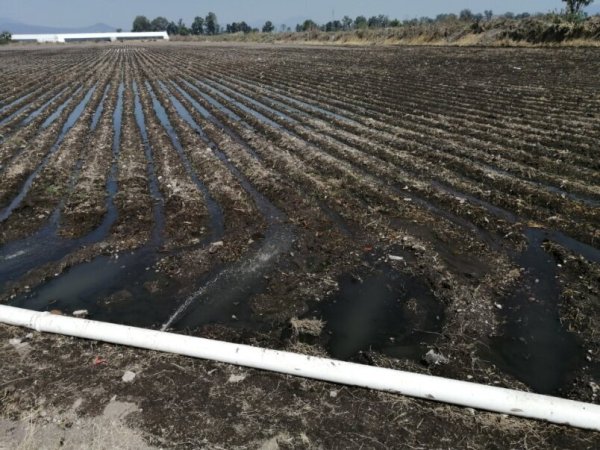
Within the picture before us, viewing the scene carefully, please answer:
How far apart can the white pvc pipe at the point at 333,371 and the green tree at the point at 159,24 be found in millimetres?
205407

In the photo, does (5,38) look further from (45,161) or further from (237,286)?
(237,286)

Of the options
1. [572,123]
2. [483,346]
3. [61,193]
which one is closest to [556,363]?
[483,346]

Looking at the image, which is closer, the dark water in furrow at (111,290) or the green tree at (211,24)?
the dark water in furrow at (111,290)

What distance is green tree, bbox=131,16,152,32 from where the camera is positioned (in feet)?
573

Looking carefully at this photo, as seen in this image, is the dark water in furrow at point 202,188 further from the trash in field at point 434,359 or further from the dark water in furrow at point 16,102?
the dark water in furrow at point 16,102

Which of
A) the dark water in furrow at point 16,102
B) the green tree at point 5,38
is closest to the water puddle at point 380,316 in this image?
the dark water in furrow at point 16,102

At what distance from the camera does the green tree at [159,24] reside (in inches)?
7175

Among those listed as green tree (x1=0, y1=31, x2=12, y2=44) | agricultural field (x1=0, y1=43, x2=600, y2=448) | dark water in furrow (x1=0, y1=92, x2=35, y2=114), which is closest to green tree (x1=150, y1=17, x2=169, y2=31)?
green tree (x1=0, y1=31, x2=12, y2=44)

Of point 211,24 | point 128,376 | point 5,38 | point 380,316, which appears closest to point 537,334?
point 380,316

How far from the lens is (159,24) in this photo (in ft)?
602

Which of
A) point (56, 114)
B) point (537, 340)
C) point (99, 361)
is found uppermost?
point (56, 114)

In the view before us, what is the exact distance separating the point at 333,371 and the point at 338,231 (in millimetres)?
3553

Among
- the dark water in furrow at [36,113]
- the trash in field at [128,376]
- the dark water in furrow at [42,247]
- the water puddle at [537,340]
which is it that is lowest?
the water puddle at [537,340]

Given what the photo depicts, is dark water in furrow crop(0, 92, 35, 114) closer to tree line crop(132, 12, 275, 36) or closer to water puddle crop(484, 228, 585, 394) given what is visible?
water puddle crop(484, 228, 585, 394)
